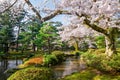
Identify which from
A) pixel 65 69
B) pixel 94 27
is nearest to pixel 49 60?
pixel 65 69

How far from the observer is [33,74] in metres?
9.92

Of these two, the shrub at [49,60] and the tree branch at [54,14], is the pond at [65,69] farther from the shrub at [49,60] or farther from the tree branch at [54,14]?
the tree branch at [54,14]

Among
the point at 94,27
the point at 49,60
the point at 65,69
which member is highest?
the point at 94,27

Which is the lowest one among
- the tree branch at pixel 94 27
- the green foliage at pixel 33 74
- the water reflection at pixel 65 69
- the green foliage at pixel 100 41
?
the water reflection at pixel 65 69

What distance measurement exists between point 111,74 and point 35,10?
5.27 m

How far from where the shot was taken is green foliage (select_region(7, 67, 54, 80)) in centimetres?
975

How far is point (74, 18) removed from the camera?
1445 cm

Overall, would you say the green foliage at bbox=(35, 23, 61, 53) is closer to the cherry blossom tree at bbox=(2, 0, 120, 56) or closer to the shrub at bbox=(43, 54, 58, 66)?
the shrub at bbox=(43, 54, 58, 66)

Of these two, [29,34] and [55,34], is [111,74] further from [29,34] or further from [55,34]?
[29,34]

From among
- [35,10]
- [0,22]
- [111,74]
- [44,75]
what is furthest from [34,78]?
[0,22]

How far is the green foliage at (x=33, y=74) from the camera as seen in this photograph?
32.0 feet

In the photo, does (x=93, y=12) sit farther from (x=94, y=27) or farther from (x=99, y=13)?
(x=94, y=27)

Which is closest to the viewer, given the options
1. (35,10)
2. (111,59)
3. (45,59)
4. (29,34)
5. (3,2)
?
(35,10)

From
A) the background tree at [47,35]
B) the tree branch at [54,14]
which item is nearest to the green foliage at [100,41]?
the background tree at [47,35]
